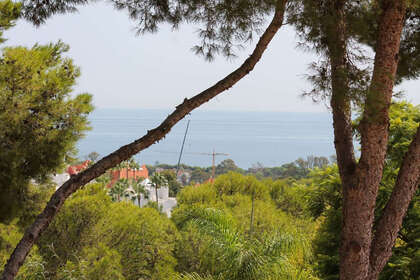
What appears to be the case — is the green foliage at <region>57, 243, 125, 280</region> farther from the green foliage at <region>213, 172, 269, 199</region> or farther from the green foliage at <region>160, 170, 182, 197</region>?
the green foliage at <region>160, 170, 182, 197</region>

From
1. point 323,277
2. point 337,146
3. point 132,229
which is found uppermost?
point 337,146

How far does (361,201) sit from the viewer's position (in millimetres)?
2359

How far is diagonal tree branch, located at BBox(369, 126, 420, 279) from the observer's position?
7.89ft

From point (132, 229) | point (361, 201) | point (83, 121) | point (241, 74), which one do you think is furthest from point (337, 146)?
point (132, 229)

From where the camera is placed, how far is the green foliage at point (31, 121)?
5660 mm

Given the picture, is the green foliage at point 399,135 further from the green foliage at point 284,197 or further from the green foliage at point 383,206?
the green foliage at point 284,197

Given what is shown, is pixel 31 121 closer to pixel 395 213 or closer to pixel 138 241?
pixel 395 213

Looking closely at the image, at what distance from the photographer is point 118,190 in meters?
20.0

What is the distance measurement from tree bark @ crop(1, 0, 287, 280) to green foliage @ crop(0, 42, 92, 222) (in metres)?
3.94

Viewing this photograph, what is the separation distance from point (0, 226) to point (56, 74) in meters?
2.93

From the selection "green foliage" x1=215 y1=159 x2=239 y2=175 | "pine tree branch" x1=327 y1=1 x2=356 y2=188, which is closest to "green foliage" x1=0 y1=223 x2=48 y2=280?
"pine tree branch" x1=327 y1=1 x2=356 y2=188

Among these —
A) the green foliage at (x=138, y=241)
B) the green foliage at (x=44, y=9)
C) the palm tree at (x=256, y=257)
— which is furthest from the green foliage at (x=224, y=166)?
the green foliage at (x=44, y=9)

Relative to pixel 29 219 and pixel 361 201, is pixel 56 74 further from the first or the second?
pixel 361 201

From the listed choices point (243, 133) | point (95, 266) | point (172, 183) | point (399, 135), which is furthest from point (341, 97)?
point (243, 133)
